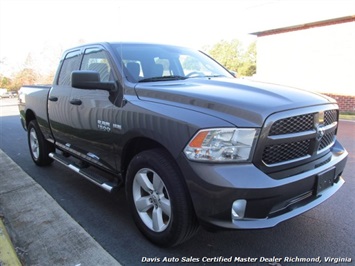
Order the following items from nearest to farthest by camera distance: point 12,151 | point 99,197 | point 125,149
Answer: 1. point 125,149
2. point 99,197
3. point 12,151

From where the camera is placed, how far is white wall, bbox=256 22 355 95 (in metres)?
12.6

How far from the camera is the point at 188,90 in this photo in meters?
2.79

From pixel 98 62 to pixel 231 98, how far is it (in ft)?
6.49

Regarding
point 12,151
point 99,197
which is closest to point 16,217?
point 99,197

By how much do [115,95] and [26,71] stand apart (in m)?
58.1

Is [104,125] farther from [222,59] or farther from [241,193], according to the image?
[222,59]

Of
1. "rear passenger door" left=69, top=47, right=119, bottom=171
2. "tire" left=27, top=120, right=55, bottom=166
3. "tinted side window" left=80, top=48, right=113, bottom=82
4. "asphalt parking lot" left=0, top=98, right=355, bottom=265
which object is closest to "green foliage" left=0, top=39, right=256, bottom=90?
"tire" left=27, top=120, right=55, bottom=166

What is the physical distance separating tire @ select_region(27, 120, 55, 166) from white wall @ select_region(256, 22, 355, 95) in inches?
462

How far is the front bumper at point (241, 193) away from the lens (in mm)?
2213

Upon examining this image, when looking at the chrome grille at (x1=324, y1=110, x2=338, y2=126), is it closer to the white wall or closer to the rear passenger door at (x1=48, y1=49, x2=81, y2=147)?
the rear passenger door at (x1=48, y1=49, x2=81, y2=147)

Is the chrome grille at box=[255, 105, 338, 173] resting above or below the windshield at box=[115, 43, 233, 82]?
below

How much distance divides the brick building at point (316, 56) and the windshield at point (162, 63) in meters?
10.6

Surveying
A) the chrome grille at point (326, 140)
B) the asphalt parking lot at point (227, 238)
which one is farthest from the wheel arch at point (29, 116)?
the chrome grille at point (326, 140)

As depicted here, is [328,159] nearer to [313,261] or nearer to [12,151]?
[313,261]
